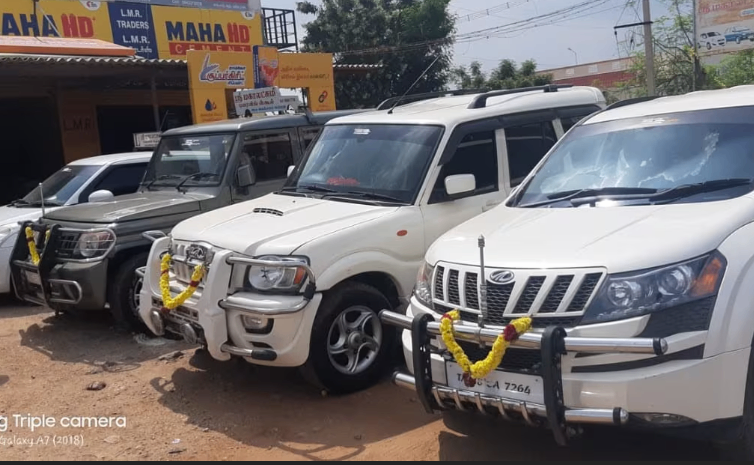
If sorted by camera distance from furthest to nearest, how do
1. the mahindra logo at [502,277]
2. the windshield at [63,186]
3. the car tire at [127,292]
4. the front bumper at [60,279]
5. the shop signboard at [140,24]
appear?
the shop signboard at [140,24], the windshield at [63,186], the car tire at [127,292], the front bumper at [60,279], the mahindra logo at [502,277]

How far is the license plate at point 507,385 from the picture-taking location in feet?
11.5

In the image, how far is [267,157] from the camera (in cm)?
800

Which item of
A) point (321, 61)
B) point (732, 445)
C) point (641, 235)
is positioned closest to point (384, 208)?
point (641, 235)

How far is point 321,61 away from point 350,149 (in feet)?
36.3

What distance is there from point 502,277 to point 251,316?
6.35 feet

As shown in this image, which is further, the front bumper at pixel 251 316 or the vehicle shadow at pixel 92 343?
the vehicle shadow at pixel 92 343

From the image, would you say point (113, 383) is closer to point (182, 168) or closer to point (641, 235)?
point (182, 168)

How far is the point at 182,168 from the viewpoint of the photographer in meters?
8.05

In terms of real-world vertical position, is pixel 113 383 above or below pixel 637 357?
below

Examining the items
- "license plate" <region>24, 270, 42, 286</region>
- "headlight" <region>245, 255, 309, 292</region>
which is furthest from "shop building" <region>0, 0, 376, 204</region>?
"headlight" <region>245, 255, 309, 292</region>

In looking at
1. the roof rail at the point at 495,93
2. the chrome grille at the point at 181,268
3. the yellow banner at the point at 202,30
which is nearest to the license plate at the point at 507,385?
the chrome grille at the point at 181,268

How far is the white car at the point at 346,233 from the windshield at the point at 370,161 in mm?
12

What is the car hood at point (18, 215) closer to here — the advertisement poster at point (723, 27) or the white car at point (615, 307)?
the white car at point (615, 307)

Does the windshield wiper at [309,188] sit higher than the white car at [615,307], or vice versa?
the windshield wiper at [309,188]
